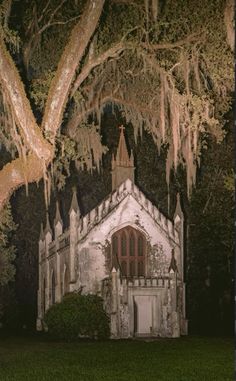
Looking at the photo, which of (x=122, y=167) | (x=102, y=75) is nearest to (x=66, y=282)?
(x=122, y=167)

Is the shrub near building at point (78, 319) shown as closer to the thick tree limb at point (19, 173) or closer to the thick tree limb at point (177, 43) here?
the thick tree limb at point (19, 173)

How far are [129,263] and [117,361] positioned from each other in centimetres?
1411

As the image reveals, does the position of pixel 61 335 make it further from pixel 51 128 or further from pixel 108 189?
pixel 108 189

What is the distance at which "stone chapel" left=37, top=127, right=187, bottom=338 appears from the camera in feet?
97.7

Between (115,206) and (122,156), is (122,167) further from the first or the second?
(115,206)

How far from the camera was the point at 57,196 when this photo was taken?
47406 mm

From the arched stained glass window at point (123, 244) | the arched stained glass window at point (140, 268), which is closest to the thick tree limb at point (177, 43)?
the arched stained glass window at point (123, 244)

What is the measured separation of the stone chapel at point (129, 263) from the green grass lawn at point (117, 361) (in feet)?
14.7

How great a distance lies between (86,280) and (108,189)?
17.5 metres

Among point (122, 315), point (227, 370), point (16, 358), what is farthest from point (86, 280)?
point (227, 370)

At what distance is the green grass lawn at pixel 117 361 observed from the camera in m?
14.7

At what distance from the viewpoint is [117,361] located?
58.8ft

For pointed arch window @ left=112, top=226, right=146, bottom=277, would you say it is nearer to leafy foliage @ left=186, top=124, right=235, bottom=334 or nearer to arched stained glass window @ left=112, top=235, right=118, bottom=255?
arched stained glass window @ left=112, top=235, right=118, bottom=255

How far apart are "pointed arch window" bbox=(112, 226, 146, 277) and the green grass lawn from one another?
23.1ft
